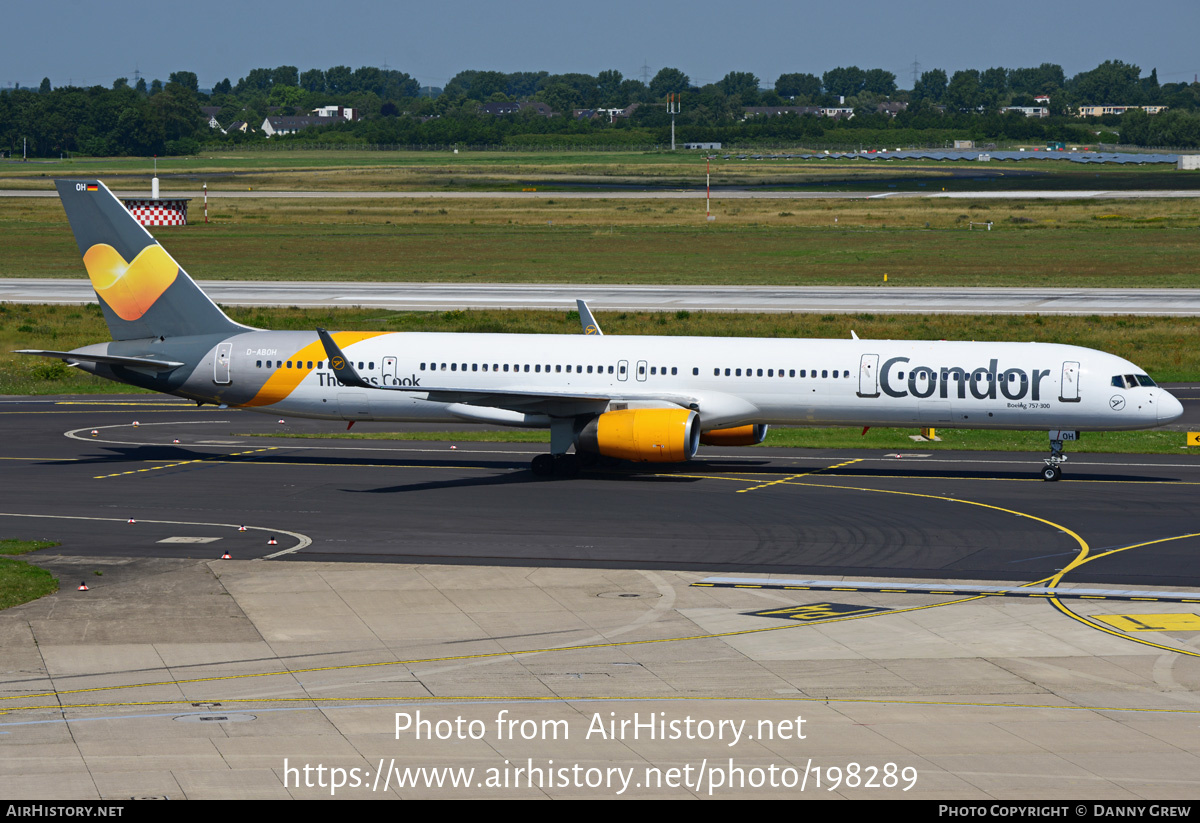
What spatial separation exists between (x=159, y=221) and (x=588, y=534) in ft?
379

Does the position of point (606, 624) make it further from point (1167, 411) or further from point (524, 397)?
point (1167, 411)

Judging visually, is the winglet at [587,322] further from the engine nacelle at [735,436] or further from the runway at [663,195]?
the runway at [663,195]

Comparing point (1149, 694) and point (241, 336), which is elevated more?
point (241, 336)

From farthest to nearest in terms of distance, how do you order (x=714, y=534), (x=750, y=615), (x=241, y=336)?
(x=241, y=336)
(x=714, y=534)
(x=750, y=615)

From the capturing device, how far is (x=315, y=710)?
2297 centimetres

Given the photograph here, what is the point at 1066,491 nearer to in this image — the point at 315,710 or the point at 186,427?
the point at 315,710

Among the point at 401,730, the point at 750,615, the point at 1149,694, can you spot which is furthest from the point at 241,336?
the point at 1149,694

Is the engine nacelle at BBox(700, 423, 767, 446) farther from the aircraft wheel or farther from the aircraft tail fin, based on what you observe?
the aircraft tail fin

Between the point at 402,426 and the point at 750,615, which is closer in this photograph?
the point at 750,615

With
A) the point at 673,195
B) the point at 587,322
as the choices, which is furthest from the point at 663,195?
the point at 587,322

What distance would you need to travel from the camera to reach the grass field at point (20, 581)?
29969mm

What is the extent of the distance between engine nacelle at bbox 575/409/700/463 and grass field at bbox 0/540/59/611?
1807cm

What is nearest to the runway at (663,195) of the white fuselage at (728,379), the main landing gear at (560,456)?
the white fuselage at (728,379)

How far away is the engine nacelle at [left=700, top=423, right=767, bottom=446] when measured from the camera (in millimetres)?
47031
